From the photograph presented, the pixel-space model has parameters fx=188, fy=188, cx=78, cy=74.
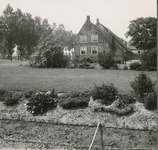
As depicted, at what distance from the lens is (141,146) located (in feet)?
22.4

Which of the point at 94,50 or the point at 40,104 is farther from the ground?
the point at 94,50

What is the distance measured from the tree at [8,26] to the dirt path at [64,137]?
46739 millimetres

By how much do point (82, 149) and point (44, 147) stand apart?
1.47m

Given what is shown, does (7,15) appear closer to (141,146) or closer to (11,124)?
(11,124)

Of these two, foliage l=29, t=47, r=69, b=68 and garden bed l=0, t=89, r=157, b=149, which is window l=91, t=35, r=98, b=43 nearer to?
foliage l=29, t=47, r=69, b=68

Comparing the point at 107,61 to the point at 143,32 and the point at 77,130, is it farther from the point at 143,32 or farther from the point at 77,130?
the point at 143,32

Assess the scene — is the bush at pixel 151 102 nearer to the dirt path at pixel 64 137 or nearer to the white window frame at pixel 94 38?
the dirt path at pixel 64 137

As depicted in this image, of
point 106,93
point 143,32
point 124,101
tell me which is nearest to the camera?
point 124,101

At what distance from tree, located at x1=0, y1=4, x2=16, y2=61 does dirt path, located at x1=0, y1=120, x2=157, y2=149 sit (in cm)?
4674

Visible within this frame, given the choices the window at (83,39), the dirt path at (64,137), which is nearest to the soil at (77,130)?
the dirt path at (64,137)

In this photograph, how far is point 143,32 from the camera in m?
51.7

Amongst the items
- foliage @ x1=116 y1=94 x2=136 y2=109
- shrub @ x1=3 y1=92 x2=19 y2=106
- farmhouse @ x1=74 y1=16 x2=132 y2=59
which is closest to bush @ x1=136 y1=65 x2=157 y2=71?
foliage @ x1=116 y1=94 x2=136 y2=109

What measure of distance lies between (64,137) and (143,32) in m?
49.9

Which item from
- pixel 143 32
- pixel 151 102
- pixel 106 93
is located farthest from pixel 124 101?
pixel 143 32
